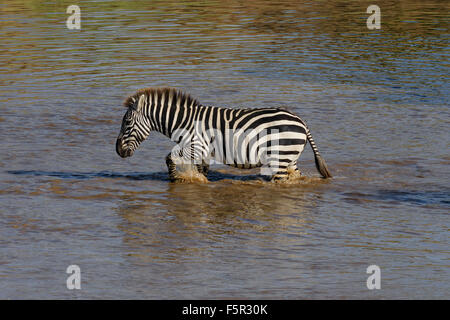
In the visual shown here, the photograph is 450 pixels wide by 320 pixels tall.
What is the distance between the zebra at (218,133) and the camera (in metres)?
14.0

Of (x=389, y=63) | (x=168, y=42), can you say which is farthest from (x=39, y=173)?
(x=168, y=42)

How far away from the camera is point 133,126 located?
14.4 metres

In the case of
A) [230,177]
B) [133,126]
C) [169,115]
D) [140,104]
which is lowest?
[230,177]

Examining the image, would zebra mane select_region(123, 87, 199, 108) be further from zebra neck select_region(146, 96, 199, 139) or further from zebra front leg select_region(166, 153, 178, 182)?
zebra front leg select_region(166, 153, 178, 182)

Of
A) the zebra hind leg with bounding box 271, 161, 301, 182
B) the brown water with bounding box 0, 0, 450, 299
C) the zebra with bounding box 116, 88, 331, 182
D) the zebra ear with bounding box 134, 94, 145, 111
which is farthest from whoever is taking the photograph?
the zebra ear with bounding box 134, 94, 145, 111

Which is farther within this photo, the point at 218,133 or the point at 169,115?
the point at 169,115

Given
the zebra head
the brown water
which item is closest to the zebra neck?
the zebra head

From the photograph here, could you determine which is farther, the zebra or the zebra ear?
the zebra ear

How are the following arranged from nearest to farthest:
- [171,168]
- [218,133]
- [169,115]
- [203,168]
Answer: [218,133], [169,115], [171,168], [203,168]

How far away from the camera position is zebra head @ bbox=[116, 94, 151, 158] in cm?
1438

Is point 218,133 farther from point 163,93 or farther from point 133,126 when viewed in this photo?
point 133,126

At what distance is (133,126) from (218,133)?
4.40 feet

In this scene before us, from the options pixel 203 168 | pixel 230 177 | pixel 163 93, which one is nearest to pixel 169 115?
pixel 163 93

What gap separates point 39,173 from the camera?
15109mm
